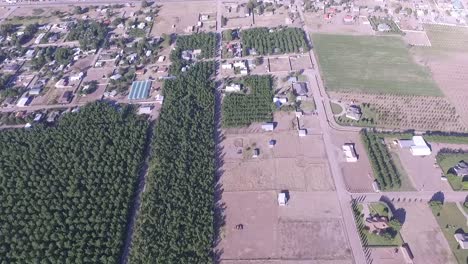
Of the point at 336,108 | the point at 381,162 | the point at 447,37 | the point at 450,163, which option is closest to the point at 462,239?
the point at 450,163

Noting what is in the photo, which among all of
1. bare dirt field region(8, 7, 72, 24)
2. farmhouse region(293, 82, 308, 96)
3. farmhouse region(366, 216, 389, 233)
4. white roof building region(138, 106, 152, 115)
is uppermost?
bare dirt field region(8, 7, 72, 24)

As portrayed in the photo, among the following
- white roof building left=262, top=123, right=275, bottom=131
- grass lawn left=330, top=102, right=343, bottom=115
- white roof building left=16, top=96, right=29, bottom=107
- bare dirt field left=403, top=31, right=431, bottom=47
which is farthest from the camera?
bare dirt field left=403, top=31, right=431, bottom=47

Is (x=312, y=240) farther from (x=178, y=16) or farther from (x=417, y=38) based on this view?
(x=178, y=16)

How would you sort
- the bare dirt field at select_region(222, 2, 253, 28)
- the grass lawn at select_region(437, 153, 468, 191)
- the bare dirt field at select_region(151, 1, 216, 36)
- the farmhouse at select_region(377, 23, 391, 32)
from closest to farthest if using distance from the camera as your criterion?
the grass lawn at select_region(437, 153, 468, 191) → the farmhouse at select_region(377, 23, 391, 32) → the bare dirt field at select_region(151, 1, 216, 36) → the bare dirt field at select_region(222, 2, 253, 28)

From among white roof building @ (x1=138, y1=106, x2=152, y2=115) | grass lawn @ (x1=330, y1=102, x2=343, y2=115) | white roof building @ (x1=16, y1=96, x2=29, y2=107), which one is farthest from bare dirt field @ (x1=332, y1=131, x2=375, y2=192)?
white roof building @ (x1=16, y1=96, x2=29, y2=107)

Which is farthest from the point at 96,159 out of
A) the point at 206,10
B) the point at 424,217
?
the point at 206,10

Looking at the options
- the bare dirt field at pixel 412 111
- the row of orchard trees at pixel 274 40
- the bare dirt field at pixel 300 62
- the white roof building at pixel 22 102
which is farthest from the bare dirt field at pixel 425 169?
the white roof building at pixel 22 102

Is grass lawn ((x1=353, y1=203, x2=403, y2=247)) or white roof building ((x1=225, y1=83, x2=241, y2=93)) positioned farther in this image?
white roof building ((x1=225, y1=83, x2=241, y2=93))

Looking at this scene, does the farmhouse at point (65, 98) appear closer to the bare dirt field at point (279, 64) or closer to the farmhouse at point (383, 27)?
the bare dirt field at point (279, 64)

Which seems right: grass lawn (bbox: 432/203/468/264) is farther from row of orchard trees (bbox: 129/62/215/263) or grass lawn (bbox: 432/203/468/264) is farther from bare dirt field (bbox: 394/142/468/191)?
row of orchard trees (bbox: 129/62/215/263)
